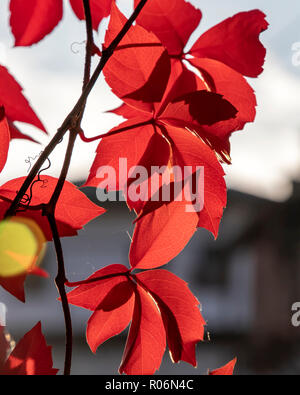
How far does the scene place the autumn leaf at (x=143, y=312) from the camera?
0.80 ft

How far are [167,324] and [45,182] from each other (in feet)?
0.34

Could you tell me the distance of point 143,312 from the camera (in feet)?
0.84

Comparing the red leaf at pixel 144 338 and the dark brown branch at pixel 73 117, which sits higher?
the dark brown branch at pixel 73 117

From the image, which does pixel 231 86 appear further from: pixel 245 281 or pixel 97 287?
pixel 245 281

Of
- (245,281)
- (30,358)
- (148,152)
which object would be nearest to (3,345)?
(30,358)

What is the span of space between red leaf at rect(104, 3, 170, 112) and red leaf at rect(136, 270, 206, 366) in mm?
96

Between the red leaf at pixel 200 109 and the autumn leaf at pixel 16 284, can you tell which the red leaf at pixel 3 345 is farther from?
the red leaf at pixel 200 109

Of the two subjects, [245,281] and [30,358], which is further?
[245,281]

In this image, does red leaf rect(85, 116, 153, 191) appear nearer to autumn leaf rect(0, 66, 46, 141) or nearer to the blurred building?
autumn leaf rect(0, 66, 46, 141)

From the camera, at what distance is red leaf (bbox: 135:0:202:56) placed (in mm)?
252

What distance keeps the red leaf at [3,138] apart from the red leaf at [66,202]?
2 cm

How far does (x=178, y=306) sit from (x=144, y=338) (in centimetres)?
3

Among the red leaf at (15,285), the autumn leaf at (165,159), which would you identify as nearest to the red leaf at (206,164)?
the autumn leaf at (165,159)

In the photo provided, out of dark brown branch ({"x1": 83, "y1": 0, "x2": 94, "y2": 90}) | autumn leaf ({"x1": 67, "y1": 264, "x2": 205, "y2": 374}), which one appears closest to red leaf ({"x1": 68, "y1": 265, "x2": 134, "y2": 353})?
autumn leaf ({"x1": 67, "y1": 264, "x2": 205, "y2": 374})
